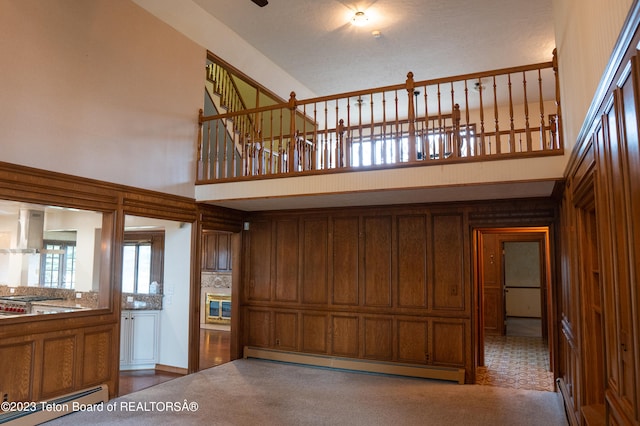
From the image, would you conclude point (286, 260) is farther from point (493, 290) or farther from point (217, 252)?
point (493, 290)

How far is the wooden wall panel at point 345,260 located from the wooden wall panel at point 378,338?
0.39 metres

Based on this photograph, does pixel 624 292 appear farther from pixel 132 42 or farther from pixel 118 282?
pixel 132 42

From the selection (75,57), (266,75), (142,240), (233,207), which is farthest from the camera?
(142,240)

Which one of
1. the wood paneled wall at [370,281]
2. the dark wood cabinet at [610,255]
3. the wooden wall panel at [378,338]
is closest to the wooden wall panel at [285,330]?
the wood paneled wall at [370,281]

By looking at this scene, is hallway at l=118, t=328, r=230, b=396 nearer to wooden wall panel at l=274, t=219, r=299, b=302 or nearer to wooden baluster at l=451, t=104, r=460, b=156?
wooden wall panel at l=274, t=219, r=299, b=302

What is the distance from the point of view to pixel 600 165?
2.37 metres

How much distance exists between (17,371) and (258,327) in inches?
142

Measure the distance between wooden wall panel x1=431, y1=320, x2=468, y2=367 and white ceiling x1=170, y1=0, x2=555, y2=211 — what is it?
1.75 metres

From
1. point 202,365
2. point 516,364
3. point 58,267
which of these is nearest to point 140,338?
point 202,365

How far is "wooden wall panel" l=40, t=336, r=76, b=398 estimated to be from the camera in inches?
A: 161

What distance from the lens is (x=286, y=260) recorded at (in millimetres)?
6820

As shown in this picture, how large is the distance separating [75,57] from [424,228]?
15.6 feet

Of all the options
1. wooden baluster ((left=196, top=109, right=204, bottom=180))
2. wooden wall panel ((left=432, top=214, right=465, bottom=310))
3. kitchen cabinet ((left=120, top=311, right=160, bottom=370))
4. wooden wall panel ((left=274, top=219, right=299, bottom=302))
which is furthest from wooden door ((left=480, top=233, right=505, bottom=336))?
kitchen cabinet ((left=120, top=311, right=160, bottom=370))

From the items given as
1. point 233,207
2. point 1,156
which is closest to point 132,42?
point 1,156
